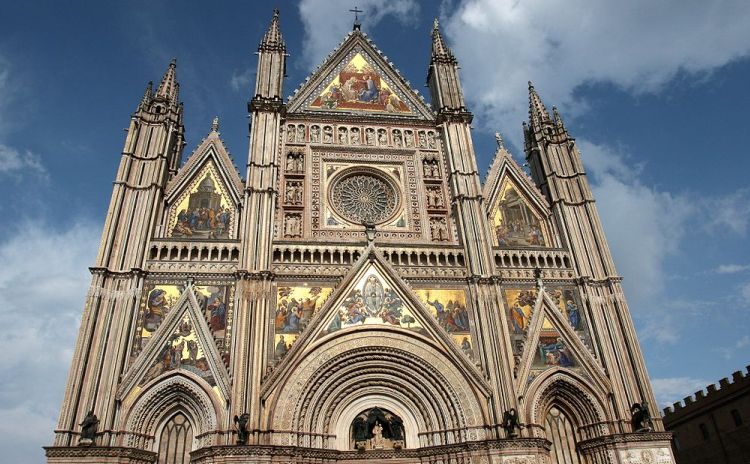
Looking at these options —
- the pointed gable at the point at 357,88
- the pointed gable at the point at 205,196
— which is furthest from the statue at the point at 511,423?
the pointed gable at the point at 357,88

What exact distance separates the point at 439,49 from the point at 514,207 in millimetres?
9144

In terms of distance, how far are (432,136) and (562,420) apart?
12458 millimetres

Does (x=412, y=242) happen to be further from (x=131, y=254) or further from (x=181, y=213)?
(x=131, y=254)

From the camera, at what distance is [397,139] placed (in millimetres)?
→ 23891

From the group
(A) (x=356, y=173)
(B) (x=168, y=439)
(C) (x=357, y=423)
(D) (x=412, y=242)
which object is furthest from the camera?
(A) (x=356, y=173)

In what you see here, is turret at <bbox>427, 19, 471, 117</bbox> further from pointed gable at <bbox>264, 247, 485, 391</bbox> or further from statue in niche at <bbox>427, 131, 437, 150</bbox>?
pointed gable at <bbox>264, 247, 485, 391</bbox>

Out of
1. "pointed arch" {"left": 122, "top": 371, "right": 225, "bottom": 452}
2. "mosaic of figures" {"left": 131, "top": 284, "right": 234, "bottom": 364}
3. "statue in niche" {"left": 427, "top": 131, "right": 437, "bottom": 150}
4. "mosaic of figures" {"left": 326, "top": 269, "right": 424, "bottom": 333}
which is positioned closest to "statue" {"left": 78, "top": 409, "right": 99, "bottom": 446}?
"pointed arch" {"left": 122, "top": 371, "right": 225, "bottom": 452}

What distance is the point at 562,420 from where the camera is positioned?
1895cm

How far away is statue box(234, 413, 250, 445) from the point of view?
15703mm

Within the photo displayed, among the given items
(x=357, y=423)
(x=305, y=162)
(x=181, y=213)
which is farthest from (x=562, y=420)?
(x=181, y=213)

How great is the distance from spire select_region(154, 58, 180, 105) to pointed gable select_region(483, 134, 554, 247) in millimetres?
13493

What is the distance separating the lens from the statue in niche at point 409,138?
23.9m

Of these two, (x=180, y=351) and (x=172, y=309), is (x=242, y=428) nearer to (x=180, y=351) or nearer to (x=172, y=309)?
(x=180, y=351)

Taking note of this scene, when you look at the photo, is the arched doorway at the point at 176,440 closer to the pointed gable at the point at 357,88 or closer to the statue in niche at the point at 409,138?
the pointed gable at the point at 357,88
